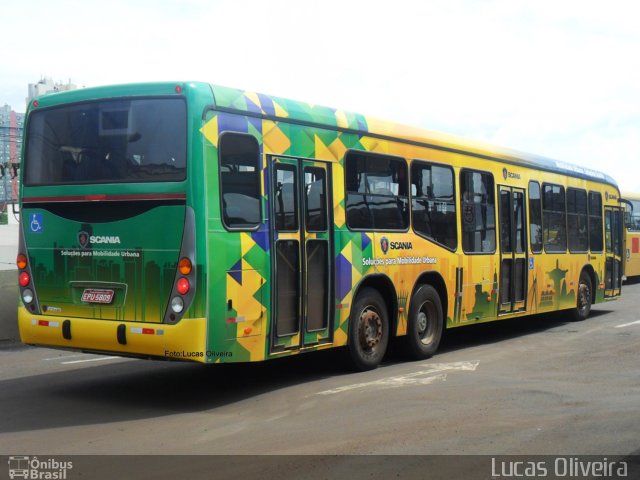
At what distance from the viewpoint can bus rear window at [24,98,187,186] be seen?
26.1 ft

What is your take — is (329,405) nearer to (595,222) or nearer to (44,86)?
(595,222)

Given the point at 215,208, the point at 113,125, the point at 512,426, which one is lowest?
the point at 512,426

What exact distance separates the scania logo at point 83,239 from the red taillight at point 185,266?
4.01 feet

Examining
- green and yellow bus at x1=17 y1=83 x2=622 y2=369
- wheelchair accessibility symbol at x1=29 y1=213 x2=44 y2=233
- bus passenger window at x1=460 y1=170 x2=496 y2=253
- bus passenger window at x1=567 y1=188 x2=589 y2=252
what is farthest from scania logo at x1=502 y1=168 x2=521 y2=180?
wheelchair accessibility symbol at x1=29 y1=213 x2=44 y2=233

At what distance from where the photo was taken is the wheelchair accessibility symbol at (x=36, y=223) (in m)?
8.68

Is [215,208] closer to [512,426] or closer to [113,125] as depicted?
[113,125]

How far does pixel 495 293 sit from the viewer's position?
525 inches

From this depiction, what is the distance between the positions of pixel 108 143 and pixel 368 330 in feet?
13.6

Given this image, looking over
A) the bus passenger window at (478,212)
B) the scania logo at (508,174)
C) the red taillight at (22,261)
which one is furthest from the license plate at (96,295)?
the scania logo at (508,174)

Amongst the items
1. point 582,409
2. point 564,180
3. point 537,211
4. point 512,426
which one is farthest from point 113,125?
point 564,180

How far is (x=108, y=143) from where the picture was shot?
325 inches

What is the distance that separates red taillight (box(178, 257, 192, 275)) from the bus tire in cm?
435

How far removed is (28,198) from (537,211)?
30.8ft
